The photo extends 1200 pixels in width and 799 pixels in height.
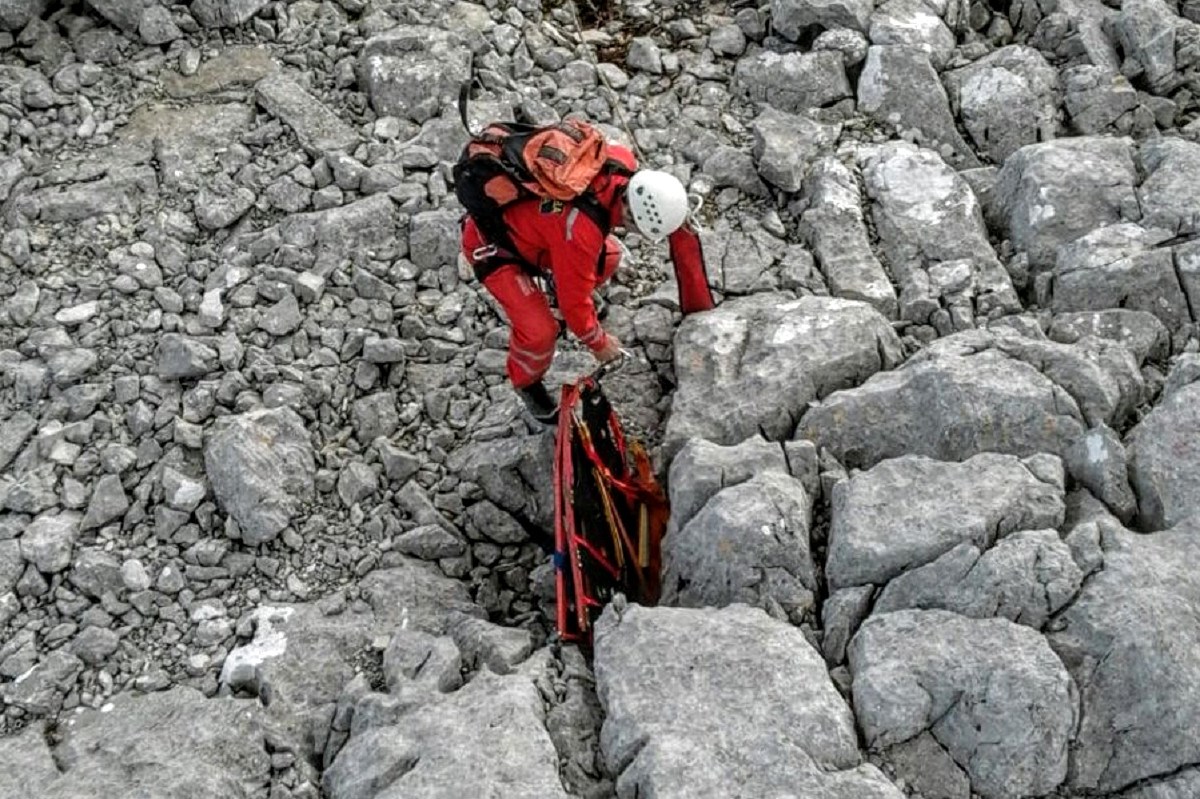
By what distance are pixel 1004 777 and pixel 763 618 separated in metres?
1.35

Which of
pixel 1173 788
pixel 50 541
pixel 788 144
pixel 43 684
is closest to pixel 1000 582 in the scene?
pixel 1173 788

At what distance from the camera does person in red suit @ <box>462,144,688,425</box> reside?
6.92 metres

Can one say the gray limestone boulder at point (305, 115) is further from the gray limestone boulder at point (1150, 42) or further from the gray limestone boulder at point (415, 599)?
the gray limestone boulder at point (1150, 42)

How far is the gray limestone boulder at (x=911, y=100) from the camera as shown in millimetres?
9430

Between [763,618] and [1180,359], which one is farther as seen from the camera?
[1180,359]

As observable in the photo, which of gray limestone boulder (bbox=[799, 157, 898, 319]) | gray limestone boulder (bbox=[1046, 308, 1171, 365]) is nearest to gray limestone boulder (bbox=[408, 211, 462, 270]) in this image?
gray limestone boulder (bbox=[799, 157, 898, 319])

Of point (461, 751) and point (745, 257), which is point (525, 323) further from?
point (461, 751)

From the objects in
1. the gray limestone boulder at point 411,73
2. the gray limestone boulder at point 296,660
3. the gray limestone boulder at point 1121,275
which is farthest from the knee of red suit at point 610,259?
the gray limestone boulder at point 1121,275

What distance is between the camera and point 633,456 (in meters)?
7.89

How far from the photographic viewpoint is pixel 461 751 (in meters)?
5.90

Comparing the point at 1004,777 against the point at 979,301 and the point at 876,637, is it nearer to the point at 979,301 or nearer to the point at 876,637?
the point at 876,637

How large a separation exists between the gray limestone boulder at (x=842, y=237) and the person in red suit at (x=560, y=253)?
1.72 metres

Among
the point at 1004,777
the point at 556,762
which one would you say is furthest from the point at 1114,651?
the point at 556,762

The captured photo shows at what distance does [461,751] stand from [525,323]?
2698mm
